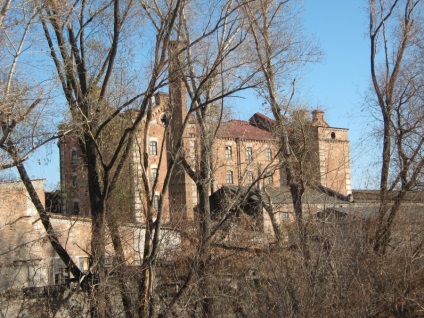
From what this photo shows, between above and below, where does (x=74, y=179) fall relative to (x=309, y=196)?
above

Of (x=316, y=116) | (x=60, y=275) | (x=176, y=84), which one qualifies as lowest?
(x=60, y=275)

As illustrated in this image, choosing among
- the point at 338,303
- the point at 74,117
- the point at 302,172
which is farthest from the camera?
the point at 302,172

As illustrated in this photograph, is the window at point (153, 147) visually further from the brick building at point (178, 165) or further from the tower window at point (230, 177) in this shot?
the tower window at point (230, 177)

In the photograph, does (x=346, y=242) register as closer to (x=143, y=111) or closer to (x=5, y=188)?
(x=143, y=111)

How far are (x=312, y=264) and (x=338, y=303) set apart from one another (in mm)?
932

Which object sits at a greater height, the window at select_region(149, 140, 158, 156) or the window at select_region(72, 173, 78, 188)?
the window at select_region(149, 140, 158, 156)

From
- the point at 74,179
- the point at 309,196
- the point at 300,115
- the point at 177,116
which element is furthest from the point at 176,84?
the point at 74,179

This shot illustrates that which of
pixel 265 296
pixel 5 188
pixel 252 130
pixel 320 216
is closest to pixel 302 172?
pixel 320 216

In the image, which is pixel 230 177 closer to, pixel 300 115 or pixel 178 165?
pixel 178 165

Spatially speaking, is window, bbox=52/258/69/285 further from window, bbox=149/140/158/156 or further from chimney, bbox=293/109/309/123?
window, bbox=149/140/158/156

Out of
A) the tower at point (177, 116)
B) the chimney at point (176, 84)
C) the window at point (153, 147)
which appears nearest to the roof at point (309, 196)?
the tower at point (177, 116)

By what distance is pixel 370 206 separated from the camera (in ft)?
51.1

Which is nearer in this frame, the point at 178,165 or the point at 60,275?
the point at 60,275

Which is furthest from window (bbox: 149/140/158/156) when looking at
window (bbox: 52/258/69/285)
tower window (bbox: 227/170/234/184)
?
window (bbox: 52/258/69/285)
